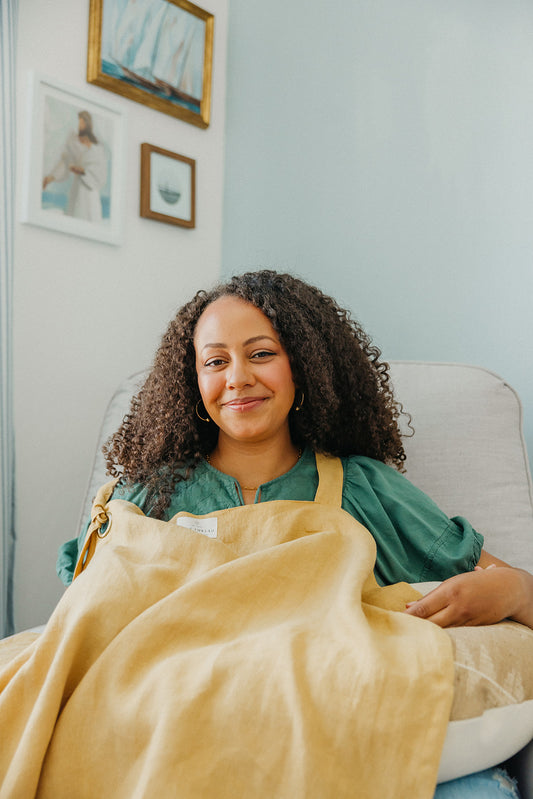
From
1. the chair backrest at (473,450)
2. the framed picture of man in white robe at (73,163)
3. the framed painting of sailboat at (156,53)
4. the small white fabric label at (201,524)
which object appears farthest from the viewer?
the framed painting of sailboat at (156,53)

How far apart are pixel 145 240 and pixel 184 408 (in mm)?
907

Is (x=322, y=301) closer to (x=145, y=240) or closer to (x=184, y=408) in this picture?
(x=184, y=408)

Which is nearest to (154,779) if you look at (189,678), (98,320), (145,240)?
(189,678)

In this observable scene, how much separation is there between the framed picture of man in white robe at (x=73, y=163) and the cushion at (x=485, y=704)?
4.69ft

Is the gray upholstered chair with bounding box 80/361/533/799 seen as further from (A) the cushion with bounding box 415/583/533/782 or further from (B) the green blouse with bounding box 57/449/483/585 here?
(A) the cushion with bounding box 415/583/533/782

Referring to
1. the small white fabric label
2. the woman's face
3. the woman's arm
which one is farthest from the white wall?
the woman's arm

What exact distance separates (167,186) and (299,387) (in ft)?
3.48

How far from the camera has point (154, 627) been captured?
73cm

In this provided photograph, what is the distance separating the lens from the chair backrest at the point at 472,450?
1.23 m

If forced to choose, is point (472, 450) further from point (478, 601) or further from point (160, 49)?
point (160, 49)

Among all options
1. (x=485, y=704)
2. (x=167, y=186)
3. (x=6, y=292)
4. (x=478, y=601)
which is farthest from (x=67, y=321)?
(x=485, y=704)

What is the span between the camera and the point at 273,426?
1.15 m

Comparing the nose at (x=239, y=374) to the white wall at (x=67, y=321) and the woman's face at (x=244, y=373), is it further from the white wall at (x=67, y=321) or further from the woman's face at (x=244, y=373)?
the white wall at (x=67, y=321)

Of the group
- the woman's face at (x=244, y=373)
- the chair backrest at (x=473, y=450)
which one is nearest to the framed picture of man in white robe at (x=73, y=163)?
the woman's face at (x=244, y=373)
